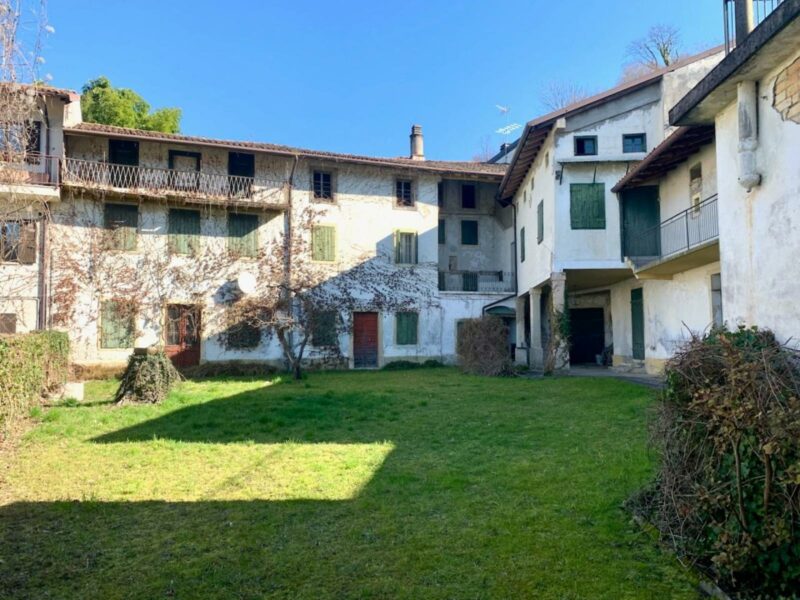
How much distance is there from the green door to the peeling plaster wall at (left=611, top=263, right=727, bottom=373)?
0.26m

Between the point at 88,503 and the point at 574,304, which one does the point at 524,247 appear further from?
the point at 88,503

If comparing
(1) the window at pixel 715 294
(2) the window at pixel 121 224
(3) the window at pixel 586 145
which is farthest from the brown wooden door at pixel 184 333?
(1) the window at pixel 715 294

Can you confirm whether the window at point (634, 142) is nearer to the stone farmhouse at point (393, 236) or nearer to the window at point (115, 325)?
the stone farmhouse at point (393, 236)

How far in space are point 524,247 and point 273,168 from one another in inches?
402

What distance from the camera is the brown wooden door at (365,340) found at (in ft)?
67.2

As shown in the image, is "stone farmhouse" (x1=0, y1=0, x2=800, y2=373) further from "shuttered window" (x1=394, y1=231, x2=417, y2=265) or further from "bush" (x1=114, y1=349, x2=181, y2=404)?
"bush" (x1=114, y1=349, x2=181, y2=404)

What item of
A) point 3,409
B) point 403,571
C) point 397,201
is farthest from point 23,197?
point 397,201

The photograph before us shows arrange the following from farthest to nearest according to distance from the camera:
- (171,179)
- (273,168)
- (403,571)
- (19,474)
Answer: (273,168), (171,179), (19,474), (403,571)

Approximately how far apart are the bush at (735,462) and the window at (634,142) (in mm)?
13022

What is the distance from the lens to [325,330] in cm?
1991

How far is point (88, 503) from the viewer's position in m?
4.84

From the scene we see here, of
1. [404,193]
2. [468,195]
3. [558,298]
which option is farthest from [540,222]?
[468,195]

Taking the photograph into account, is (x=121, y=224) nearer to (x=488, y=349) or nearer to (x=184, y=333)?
(x=184, y=333)

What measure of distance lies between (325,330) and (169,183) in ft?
25.3
